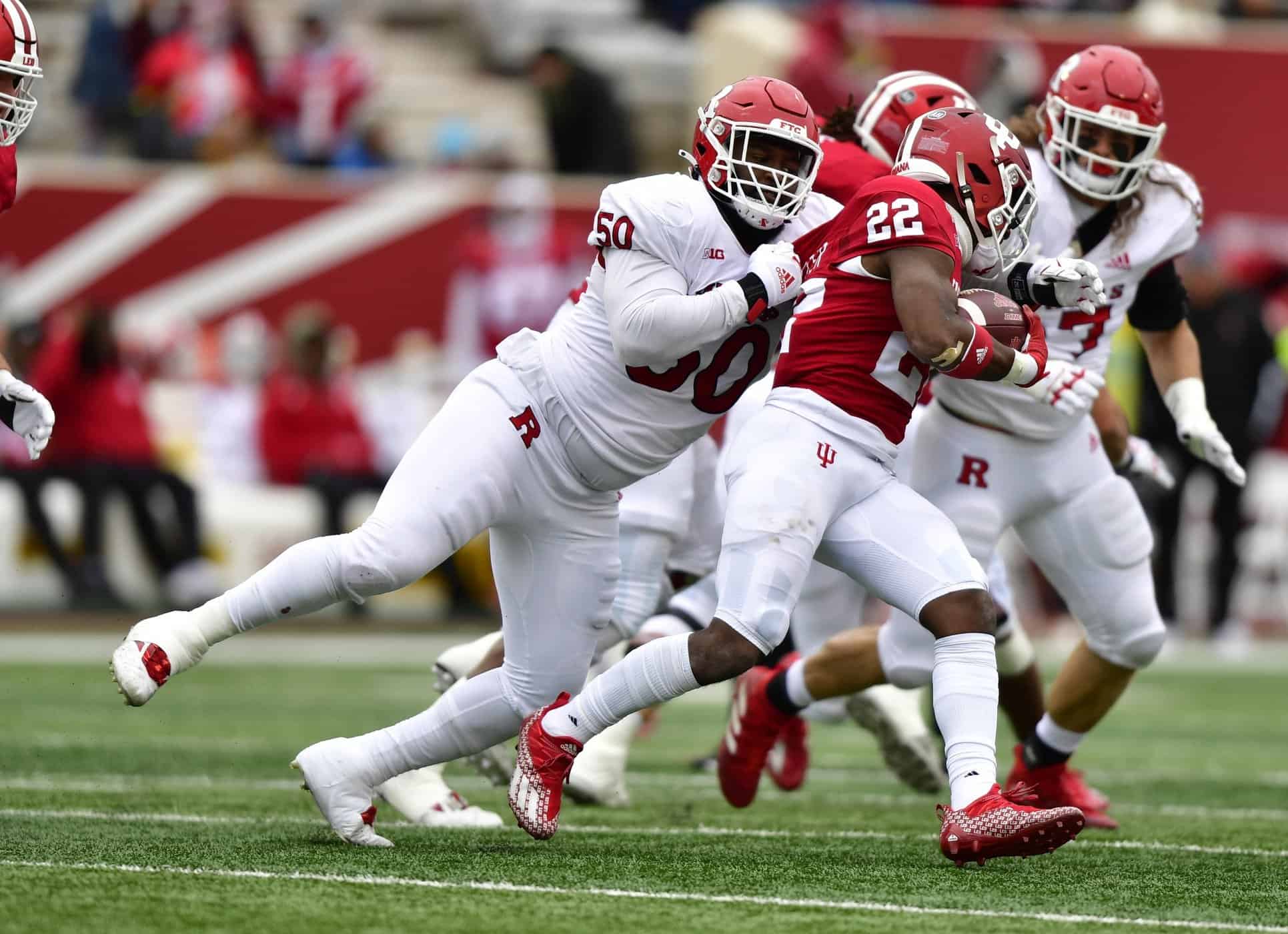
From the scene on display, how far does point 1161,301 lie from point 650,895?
8.45 feet

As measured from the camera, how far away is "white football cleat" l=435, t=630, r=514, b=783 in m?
5.85

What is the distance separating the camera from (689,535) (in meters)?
6.48

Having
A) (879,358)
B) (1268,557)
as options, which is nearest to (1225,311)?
(1268,557)

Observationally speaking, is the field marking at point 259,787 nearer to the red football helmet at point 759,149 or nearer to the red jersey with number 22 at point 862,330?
the red jersey with number 22 at point 862,330

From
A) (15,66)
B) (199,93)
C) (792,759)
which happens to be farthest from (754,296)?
(199,93)

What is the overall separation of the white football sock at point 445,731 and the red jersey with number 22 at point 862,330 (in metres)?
1.00

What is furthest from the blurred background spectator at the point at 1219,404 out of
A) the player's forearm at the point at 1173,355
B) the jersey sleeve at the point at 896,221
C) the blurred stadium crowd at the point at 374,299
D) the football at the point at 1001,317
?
the jersey sleeve at the point at 896,221

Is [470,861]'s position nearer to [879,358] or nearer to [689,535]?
[879,358]

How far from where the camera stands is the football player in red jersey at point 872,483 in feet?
15.7

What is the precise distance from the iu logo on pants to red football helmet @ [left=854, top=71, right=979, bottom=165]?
154cm

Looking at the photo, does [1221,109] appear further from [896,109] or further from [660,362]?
[660,362]

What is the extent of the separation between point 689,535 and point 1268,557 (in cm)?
861

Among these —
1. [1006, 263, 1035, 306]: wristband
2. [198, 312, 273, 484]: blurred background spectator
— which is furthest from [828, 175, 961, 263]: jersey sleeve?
[198, 312, 273, 484]: blurred background spectator

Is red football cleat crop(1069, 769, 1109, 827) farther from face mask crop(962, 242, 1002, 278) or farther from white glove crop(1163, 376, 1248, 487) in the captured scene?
face mask crop(962, 242, 1002, 278)
